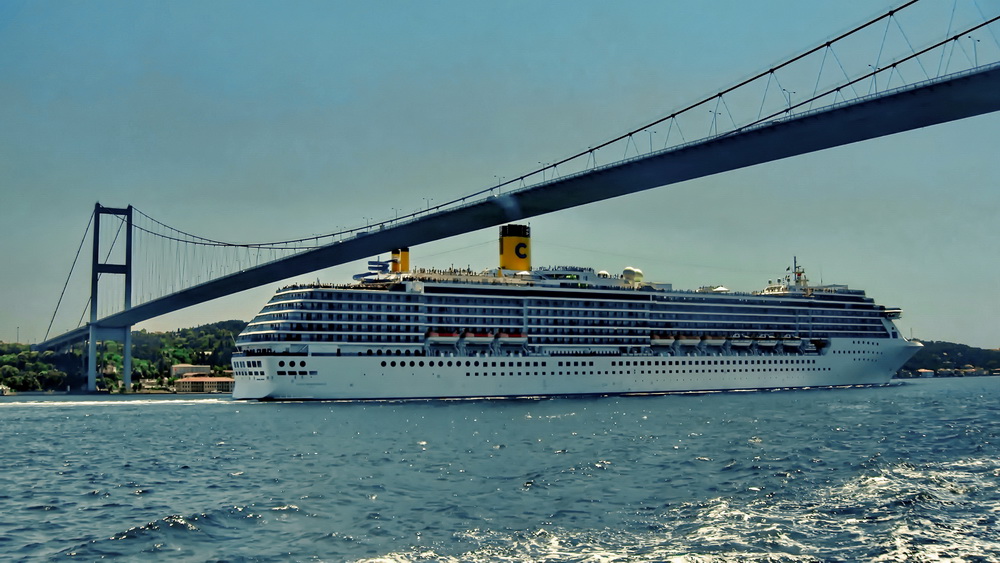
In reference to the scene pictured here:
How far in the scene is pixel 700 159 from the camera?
106 ft

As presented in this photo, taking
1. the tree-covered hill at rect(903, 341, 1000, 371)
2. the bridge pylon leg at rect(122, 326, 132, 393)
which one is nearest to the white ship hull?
the bridge pylon leg at rect(122, 326, 132, 393)

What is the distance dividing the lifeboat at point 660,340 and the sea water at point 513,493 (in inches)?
1024

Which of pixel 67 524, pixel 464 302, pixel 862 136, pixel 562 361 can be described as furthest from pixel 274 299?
pixel 67 524

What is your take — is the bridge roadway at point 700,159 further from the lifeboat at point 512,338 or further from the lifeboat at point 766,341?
the lifeboat at point 766,341

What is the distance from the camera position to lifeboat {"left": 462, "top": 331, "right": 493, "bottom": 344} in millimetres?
45031

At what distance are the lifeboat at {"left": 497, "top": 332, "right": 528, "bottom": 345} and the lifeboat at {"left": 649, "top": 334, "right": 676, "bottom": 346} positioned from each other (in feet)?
30.0

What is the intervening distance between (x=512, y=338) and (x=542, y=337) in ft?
7.22

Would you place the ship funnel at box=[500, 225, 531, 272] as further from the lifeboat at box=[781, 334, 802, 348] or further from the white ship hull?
the lifeboat at box=[781, 334, 802, 348]

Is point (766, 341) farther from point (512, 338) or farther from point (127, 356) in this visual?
point (127, 356)

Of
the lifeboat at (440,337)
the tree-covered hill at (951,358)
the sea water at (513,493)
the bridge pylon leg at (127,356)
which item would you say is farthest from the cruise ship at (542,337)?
the tree-covered hill at (951,358)

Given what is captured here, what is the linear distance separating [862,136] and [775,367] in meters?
28.5

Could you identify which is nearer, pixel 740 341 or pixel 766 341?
pixel 740 341

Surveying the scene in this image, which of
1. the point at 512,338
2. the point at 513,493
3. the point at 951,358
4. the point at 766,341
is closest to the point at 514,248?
the point at 512,338

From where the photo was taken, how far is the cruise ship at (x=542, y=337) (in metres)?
40.7
